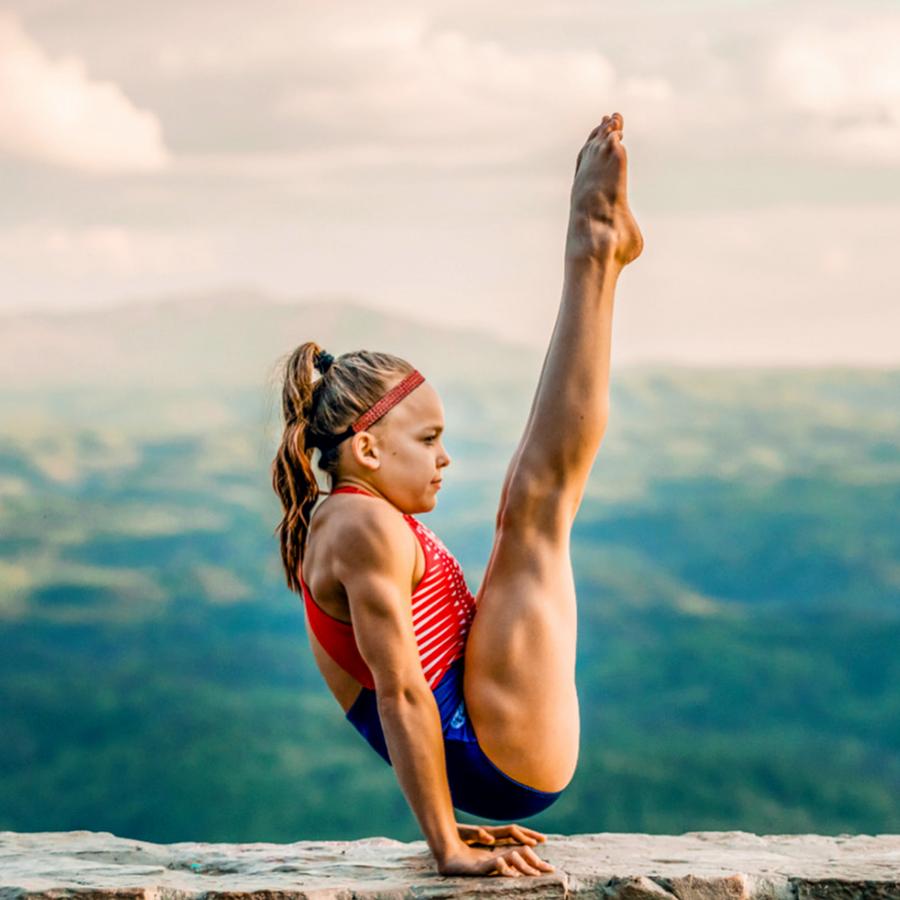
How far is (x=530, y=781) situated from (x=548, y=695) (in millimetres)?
197

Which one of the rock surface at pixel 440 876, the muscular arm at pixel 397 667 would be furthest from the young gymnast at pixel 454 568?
the rock surface at pixel 440 876

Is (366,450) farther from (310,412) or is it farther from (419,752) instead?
(419,752)

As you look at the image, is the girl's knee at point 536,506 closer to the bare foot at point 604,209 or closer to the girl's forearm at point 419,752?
the girl's forearm at point 419,752

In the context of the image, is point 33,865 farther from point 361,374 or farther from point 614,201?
point 614,201

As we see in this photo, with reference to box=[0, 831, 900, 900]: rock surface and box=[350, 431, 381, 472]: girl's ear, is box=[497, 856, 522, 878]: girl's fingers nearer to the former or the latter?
box=[0, 831, 900, 900]: rock surface

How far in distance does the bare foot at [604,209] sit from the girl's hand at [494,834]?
128 cm

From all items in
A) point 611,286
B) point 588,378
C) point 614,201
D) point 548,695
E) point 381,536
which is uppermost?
point 614,201

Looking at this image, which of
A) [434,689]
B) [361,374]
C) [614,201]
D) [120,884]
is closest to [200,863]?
[120,884]

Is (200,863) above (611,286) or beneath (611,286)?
beneath

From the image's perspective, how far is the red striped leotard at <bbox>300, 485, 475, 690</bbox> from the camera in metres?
3.06

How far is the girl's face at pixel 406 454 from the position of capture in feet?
10.2

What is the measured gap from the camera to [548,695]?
9.96 ft

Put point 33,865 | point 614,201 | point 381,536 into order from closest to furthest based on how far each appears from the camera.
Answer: point 381,536, point 614,201, point 33,865

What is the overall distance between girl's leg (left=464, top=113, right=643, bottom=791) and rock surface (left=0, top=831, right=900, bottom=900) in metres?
0.28
